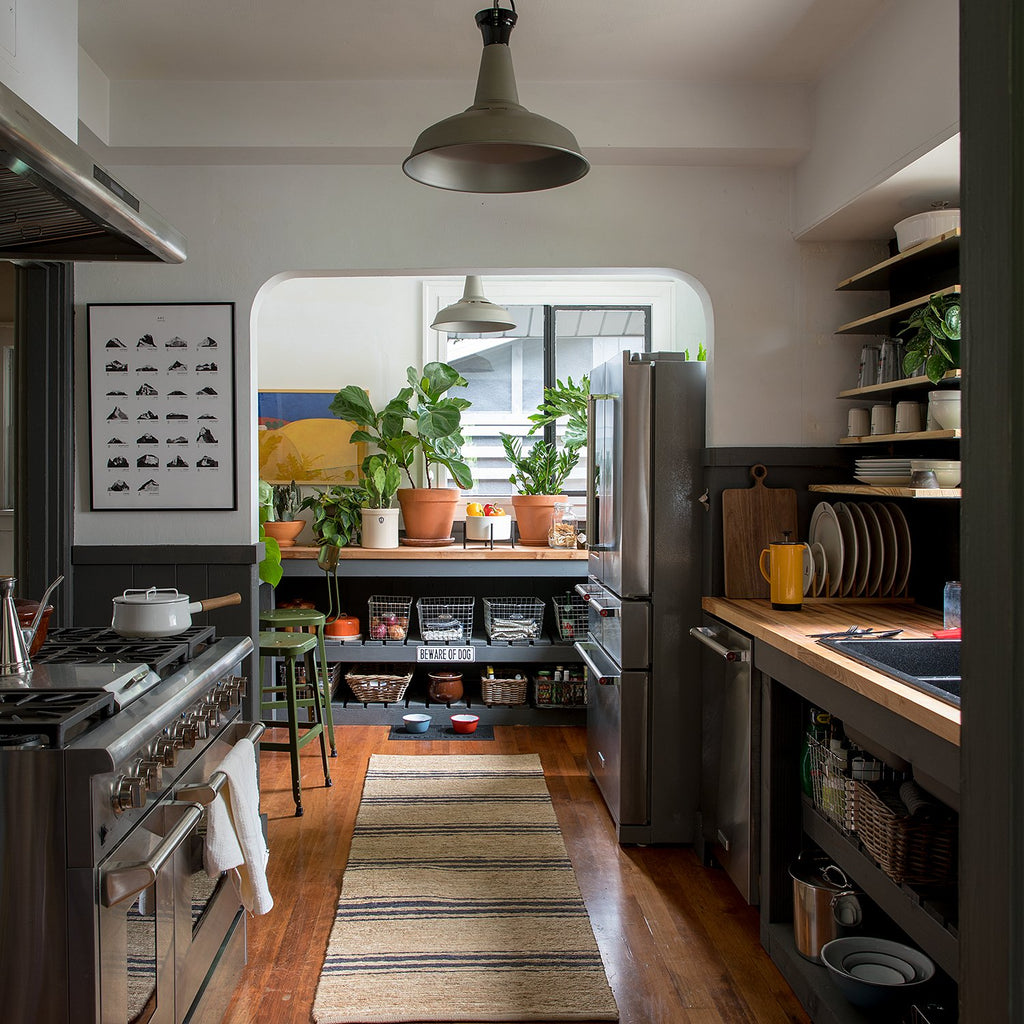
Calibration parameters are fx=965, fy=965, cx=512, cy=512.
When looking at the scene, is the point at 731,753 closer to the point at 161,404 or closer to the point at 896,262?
the point at 896,262

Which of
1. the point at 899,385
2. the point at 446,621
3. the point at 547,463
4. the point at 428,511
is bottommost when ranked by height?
the point at 446,621

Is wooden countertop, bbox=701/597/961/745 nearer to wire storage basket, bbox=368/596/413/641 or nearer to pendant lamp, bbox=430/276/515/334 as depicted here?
pendant lamp, bbox=430/276/515/334

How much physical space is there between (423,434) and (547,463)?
73 cm

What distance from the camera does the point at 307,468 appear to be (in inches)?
225

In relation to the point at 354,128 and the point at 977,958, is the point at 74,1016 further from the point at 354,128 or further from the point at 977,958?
the point at 354,128

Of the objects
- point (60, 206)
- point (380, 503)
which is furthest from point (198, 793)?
point (380, 503)

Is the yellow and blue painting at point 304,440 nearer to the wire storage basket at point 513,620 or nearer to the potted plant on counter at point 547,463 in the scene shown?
the potted plant on counter at point 547,463

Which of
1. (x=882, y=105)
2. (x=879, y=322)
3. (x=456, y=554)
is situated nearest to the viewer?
(x=882, y=105)

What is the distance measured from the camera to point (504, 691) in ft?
17.0

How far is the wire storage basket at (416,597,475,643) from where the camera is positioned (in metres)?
5.20

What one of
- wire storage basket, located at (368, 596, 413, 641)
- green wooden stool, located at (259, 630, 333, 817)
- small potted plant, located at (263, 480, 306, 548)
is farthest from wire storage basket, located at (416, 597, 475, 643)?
green wooden stool, located at (259, 630, 333, 817)

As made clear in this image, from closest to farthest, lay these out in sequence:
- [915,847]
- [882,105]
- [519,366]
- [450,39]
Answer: [915,847]
[882,105]
[450,39]
[519,366]

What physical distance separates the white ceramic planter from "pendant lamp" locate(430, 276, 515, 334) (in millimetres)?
1030

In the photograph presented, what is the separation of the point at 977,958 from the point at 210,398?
10.6 ft
